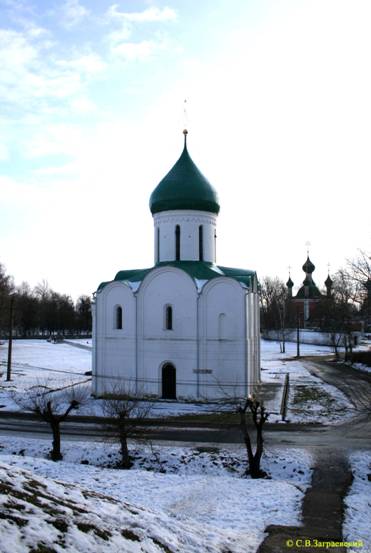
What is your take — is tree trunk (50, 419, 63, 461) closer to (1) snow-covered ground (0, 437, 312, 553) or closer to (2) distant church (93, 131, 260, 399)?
(1) snow-covered ground (0, 437, 312, 553)

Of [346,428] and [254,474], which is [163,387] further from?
[254,474]

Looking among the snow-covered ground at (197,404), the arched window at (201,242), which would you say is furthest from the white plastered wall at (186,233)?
the snow-covered ground at (197,404)

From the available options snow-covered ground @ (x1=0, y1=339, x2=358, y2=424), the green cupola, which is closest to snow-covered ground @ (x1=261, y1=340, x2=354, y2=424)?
snow-covered ground @ (x1=0, y1=339, x2=358, y2=424)

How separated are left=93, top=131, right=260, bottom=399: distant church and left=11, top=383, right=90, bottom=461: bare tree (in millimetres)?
2219

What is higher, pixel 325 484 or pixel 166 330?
pixel 166 330

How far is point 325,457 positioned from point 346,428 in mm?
4554

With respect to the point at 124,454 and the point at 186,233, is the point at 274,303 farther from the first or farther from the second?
the point at 124,454

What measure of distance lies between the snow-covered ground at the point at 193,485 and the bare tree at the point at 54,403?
81 centimetres

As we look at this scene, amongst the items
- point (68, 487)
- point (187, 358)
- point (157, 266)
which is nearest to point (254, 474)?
point (68, 487)

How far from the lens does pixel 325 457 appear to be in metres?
15.9

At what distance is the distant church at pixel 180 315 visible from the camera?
990 inches

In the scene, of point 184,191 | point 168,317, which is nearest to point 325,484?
point 168,317

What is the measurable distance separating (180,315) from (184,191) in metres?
6.84

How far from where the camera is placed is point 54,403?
23.0m
